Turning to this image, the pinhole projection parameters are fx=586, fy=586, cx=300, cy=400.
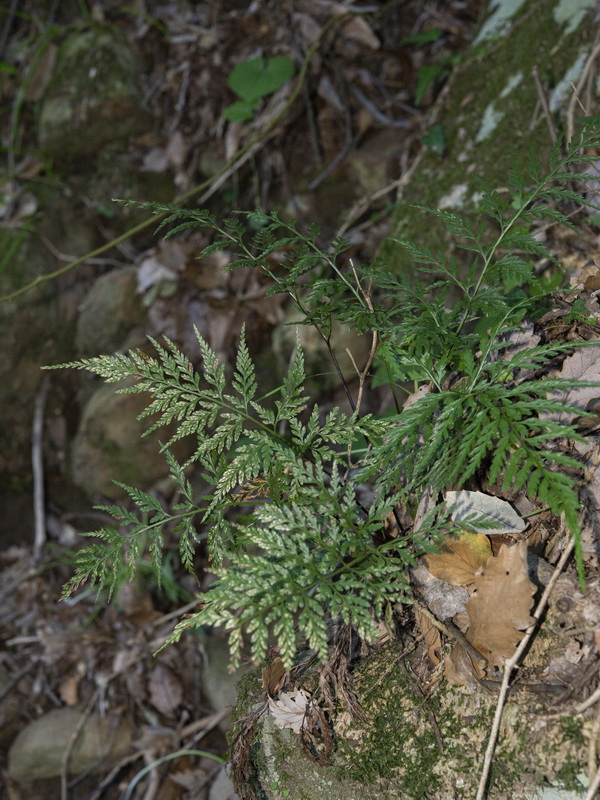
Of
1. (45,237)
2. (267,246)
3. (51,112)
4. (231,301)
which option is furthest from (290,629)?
(51,112)

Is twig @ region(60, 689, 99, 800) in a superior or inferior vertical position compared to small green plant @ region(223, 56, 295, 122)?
inferior

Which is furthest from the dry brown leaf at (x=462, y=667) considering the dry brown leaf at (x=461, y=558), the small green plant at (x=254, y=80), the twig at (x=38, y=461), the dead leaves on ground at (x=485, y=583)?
the twig at (x=38, y=461)

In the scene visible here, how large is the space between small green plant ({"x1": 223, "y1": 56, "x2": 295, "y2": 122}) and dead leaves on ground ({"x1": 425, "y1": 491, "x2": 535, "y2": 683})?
354 cm

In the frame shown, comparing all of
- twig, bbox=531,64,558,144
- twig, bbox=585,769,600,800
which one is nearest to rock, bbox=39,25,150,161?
twig, bbox=531,64,558,144

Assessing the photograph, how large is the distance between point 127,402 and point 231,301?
103cm

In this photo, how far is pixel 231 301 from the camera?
3994 millimetres

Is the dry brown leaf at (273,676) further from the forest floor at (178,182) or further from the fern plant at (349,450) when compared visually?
the forest floor at (178,182)

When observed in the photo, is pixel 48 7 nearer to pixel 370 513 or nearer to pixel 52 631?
pixel 52 631

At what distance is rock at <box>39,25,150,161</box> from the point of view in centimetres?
484

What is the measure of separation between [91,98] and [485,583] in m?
5.04

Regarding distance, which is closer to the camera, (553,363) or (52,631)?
(553,363)

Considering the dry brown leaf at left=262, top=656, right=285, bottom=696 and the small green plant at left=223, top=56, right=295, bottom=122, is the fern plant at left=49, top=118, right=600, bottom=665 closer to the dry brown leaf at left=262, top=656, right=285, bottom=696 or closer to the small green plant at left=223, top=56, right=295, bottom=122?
the dry brown leaf at left=262, top=656, right=285, bottom=696

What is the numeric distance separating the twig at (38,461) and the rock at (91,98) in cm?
205

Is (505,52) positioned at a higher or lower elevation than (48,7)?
higher
